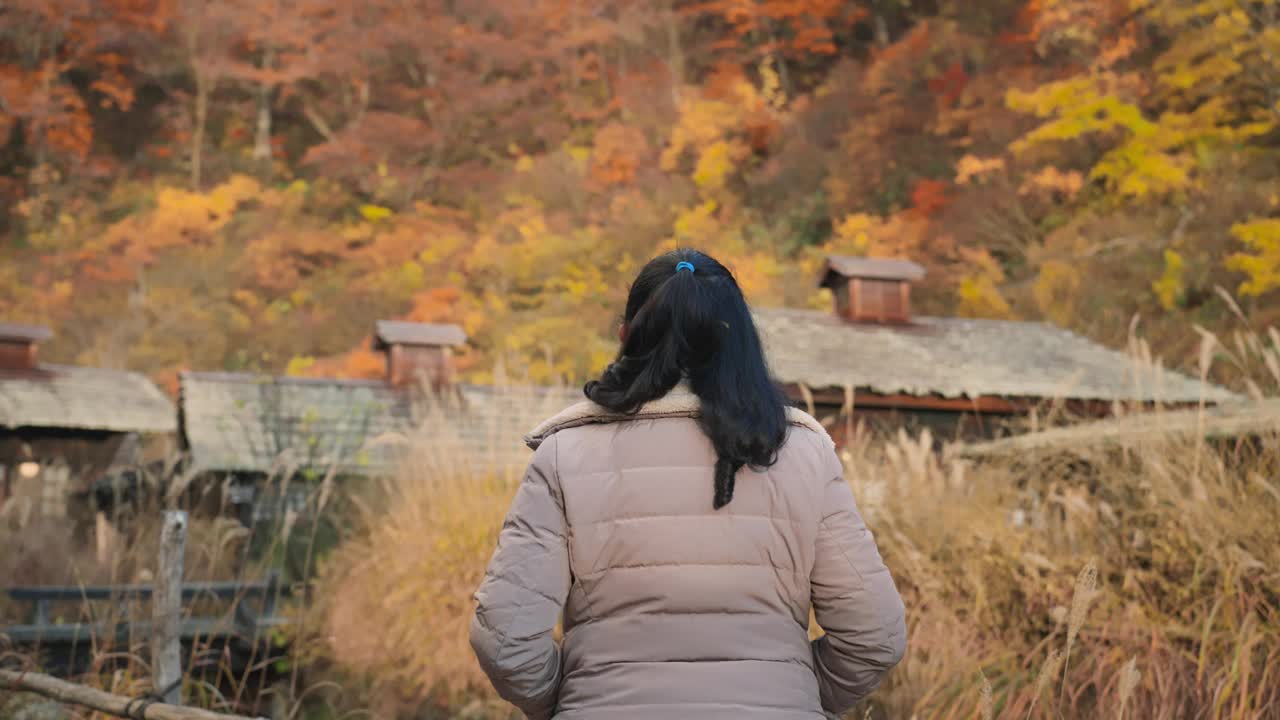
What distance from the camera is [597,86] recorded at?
1077 inches

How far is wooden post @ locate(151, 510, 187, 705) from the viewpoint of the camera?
14.7 feet

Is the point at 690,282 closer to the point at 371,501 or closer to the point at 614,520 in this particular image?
the point at 614,520

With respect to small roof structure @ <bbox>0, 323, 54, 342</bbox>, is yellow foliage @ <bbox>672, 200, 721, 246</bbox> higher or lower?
higher

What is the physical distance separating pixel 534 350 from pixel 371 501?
9720 millimetres

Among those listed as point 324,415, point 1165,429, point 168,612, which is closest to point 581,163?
point 324,415

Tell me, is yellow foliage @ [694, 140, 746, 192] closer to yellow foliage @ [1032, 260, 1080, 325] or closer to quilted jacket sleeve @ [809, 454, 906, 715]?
yellow foliage @ [1032, 260, 1080, 325]

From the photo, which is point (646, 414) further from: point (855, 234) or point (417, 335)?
point (855, 234)

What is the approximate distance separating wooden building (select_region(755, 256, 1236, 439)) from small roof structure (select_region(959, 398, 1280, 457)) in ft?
13.6

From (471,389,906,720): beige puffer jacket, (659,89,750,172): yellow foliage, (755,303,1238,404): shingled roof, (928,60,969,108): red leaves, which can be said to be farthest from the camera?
(659,89,750,172): yellow foliage

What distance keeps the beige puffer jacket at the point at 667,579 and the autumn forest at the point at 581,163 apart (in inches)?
554

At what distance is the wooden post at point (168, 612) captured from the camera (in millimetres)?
4480

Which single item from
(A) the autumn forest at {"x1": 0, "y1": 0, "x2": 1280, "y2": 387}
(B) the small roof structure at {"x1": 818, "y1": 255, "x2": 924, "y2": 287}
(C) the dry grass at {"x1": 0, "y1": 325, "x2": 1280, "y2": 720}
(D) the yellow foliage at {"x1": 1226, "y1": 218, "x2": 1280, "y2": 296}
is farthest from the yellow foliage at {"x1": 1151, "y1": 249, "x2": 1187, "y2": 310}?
(C) the dry grass at {"x1": 0, "y1": 325, "x2": 1280, "y2": 720}

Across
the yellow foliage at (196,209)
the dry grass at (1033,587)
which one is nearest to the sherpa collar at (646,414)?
the dry grass at (1033,587)

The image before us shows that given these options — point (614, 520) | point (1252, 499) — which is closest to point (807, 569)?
point (614, 520)
